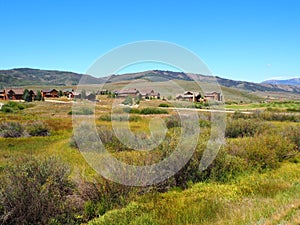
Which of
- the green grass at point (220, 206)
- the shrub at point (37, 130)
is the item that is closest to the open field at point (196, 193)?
the green grass at point (220, 206)

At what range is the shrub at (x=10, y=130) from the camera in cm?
2571

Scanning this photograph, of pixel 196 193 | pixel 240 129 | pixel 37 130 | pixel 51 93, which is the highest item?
pixel 51 93

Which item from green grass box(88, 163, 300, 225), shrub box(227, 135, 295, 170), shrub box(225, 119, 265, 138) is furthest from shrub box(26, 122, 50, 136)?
green grass box(88, 163, 300, 225)

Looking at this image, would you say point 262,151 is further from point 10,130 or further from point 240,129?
point 10,130

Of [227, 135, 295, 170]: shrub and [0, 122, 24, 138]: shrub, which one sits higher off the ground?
[227, 135, 295, 170]: shrub

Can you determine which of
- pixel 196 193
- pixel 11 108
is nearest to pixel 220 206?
pixel 196 193

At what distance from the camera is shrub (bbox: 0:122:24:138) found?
25711 mm

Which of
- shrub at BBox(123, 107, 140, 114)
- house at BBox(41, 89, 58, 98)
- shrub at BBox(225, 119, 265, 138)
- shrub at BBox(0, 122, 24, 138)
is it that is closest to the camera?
shrub at BBox(225, 119, 265, 138)

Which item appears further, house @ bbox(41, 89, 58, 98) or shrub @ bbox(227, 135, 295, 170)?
house @ bbox(41, 89, 58, 98)

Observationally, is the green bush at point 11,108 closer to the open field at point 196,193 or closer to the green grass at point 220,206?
the open field at point 196,193

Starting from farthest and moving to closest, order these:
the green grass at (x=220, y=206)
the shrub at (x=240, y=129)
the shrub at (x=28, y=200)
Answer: the shrub at (x=240, y=129)
the shrub at (x=28, y=200)
the green grass at (x=220, y=206)

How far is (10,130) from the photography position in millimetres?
26062

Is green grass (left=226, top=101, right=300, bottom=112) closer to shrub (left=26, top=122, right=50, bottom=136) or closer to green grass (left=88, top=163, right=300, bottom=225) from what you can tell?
shrub (left=26, top=122, right=50, bottom=136)

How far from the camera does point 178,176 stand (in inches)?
453
